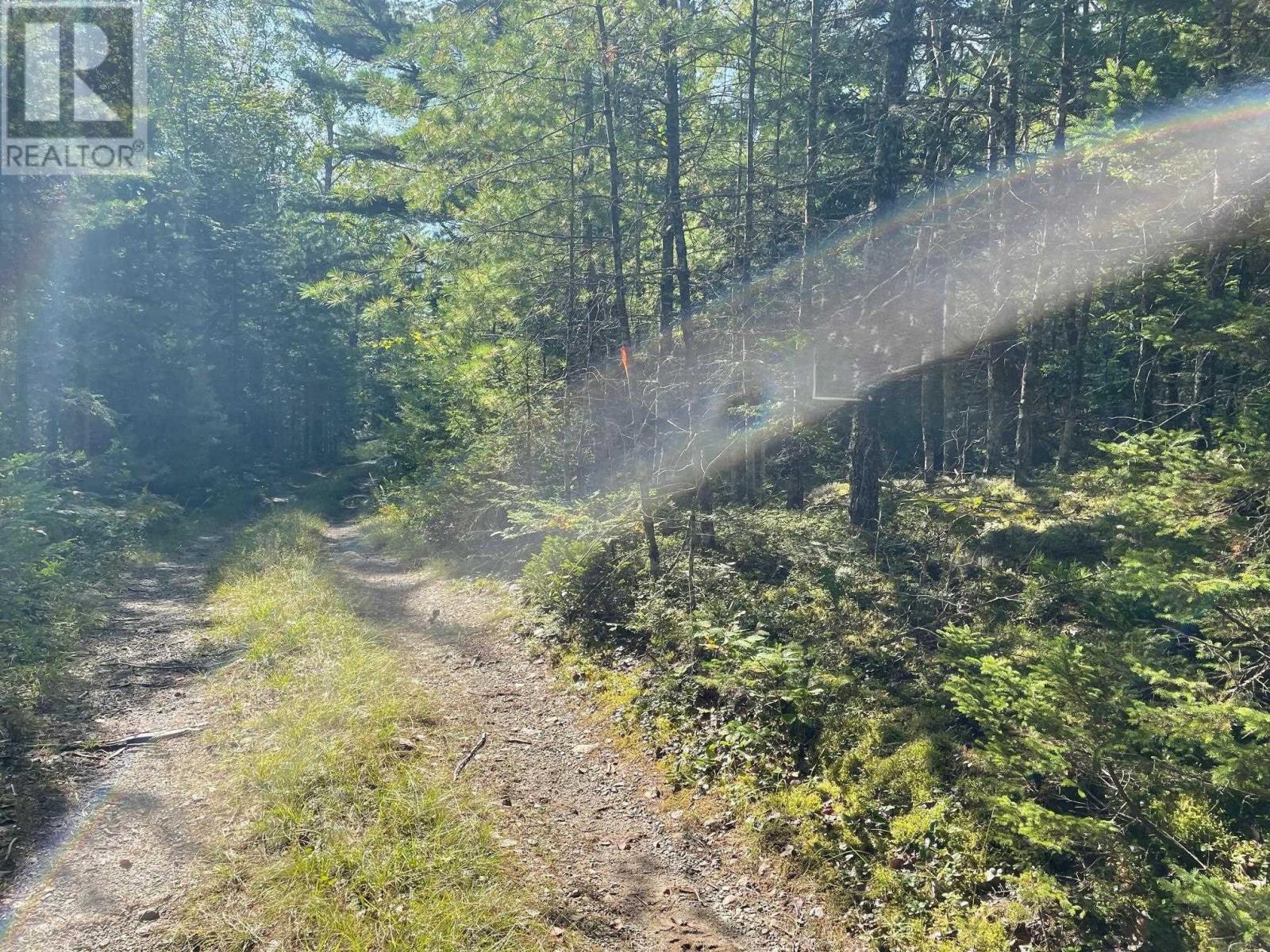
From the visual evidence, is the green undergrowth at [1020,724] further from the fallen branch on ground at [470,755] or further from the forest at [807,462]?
the fallen branch on ground at [470,755]

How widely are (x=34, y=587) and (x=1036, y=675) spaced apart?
45.9ft

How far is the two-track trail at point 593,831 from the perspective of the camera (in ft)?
16.2

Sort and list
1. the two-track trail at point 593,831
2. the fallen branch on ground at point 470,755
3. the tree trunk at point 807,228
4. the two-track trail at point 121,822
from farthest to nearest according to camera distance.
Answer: the tree trunk at point 807,228 < the fallen branch on ground at point 470,755 < the two-track trail at point 593,831 < the two-track trail at point 121,822

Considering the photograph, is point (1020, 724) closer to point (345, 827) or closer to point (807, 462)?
point (345, 827)

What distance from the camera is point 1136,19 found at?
12625 mm

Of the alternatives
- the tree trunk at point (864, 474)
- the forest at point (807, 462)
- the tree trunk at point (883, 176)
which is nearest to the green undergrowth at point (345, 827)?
the forest at point (807, 462)

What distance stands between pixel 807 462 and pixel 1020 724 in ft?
38.7

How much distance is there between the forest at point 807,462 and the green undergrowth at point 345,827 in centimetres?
5

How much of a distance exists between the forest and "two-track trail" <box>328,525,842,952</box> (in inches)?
8.7

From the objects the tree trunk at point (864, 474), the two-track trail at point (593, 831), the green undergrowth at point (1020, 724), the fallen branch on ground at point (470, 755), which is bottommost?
the two-track trail at point (593, 831)

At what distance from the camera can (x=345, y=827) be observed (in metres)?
5.63

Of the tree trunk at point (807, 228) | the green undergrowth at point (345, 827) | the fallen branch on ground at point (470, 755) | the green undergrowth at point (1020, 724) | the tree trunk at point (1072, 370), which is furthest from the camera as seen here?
the tree trunk at point (1072, 370)

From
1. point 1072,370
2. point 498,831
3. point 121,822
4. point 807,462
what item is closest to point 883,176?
point 1072,370

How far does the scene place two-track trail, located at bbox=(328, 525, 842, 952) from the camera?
494 cm
